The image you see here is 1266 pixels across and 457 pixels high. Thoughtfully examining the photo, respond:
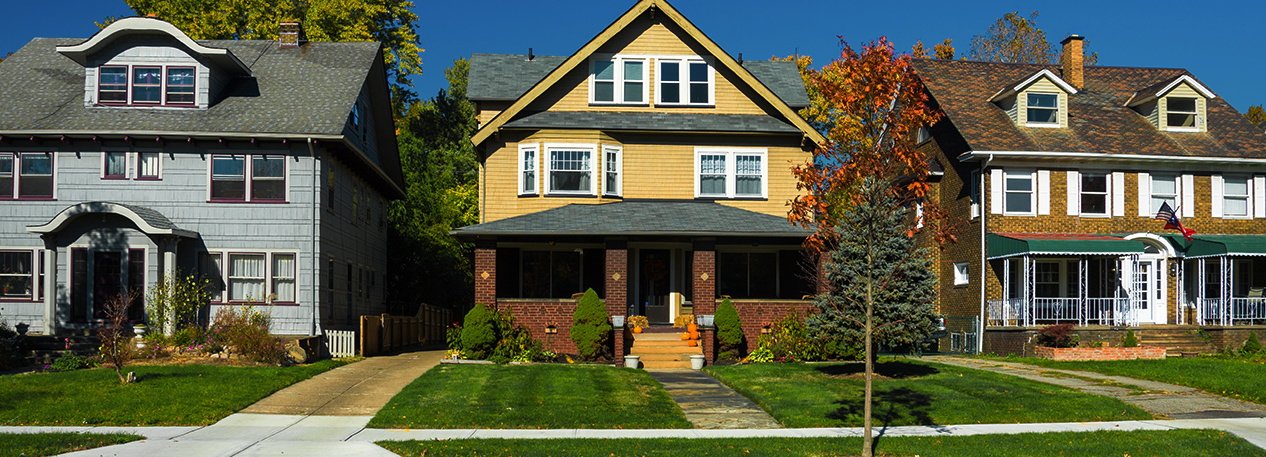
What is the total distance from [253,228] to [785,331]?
44.8 ft

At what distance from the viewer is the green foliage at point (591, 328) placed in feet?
Answer: 73.6

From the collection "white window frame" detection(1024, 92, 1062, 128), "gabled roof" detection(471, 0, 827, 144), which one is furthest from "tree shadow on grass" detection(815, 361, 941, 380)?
"white window frame" detection(1024, 92, 1062, 128)

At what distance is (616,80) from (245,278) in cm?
1149

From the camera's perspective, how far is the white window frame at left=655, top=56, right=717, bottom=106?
2767cm

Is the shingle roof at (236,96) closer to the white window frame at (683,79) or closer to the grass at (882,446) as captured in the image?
the white window frame at (683,79)

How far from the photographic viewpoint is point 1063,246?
25828 mm

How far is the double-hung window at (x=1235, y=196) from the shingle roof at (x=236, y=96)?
1035 inches

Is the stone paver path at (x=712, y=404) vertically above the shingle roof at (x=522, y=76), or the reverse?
the shingle roof at (x=522, y=76)

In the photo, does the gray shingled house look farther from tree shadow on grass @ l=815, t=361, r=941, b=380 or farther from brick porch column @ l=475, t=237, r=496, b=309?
tree shadow on grass @ l=815, t=361, r=941, b=380

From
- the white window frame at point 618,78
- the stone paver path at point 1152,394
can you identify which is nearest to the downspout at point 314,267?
the white window frame at point 618,78

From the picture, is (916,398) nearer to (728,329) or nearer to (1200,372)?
(728,329)

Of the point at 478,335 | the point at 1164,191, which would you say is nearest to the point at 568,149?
the point at 478,335

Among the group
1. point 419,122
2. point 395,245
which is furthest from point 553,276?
point 419,122

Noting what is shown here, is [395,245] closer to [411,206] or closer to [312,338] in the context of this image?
[411,206]
